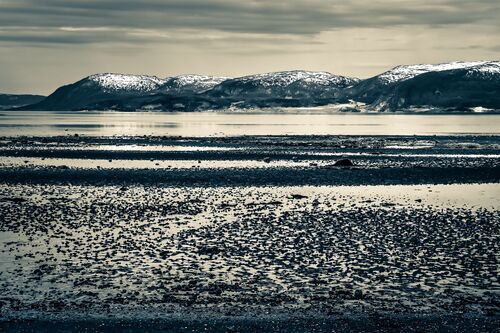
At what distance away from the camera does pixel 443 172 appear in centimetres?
5400

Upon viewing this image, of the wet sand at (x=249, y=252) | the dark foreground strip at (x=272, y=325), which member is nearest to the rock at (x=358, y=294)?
the wet sand at (x=249, y=252)

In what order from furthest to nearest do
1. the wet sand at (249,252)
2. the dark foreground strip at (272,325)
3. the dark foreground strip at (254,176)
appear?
the dark foreground strip at (254,176)
the wet sand at (249,252)
the dark foreground strip at (272,325)

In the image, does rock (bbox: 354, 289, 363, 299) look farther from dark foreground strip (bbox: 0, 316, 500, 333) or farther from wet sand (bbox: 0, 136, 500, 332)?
dark foreground strip (bbox: 0, 316, 500, 333)

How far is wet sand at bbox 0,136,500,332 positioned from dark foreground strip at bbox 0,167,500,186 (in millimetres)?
288

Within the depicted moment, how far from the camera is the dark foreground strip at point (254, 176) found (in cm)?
4709

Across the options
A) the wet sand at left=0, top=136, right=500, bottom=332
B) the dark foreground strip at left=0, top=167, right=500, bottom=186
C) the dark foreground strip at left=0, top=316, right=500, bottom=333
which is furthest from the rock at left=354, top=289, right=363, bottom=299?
the dark foreground strip at left=0, top=167, right=500, bottom=186

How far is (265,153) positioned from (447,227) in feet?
153

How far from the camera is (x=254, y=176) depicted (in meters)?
50.6

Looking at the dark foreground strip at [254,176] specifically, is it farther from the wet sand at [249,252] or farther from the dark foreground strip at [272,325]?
the dark foreground strip at [272,325]

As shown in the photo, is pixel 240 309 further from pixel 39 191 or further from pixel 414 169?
pixel 414 169

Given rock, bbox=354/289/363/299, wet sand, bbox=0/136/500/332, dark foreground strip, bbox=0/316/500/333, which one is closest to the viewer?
dark foreground strip, bbox=0/316/500/333

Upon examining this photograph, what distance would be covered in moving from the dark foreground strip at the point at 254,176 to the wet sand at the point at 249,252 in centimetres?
29

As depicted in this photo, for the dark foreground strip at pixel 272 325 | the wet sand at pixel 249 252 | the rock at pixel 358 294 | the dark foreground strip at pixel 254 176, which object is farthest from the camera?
the dark foreground strip at pixel 254 176

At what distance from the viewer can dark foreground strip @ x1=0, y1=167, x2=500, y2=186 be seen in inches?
1854
